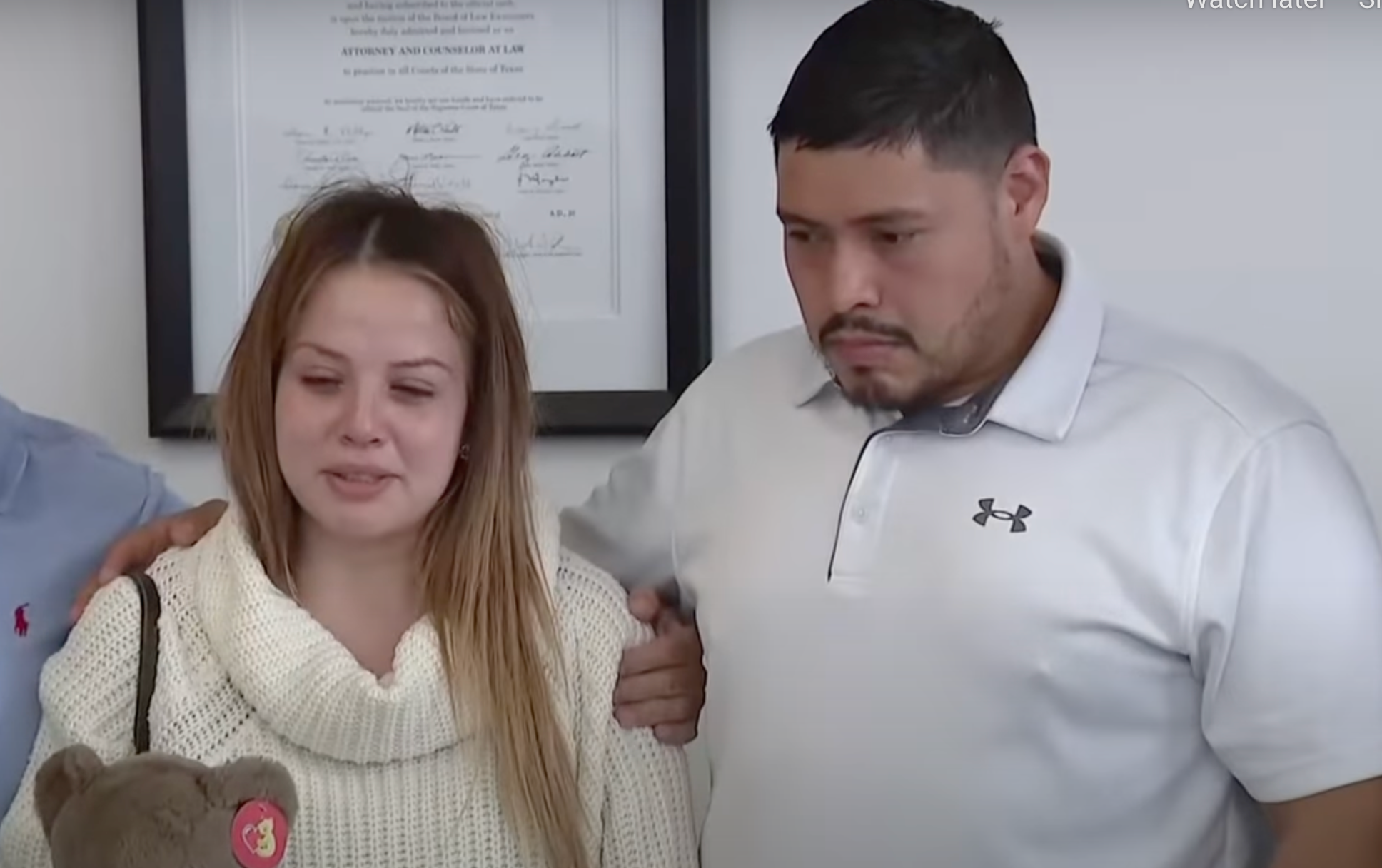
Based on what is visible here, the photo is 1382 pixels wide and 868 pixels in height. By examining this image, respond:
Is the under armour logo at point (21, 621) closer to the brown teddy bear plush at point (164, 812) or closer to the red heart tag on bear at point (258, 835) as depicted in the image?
the brown teddy bear plush at point (164, 812)

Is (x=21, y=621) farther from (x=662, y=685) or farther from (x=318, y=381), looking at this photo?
(x=662, y=685)

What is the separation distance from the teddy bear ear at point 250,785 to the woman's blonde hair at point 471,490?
0.17m

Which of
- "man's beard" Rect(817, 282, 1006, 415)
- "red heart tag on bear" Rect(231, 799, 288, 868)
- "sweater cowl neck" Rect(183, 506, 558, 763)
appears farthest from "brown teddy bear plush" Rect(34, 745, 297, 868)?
"man's beard" Rect(817, 282, 1006, 415)

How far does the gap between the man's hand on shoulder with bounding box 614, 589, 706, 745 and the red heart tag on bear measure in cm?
29

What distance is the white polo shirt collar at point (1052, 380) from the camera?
108 centimetres

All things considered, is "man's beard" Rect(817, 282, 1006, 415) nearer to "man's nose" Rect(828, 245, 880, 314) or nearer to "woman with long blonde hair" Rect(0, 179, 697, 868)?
"man's nose" Rect(828, 245, 880, 314)

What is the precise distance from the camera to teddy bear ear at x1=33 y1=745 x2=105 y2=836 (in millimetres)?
971

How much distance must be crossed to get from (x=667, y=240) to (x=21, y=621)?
2.06 feet

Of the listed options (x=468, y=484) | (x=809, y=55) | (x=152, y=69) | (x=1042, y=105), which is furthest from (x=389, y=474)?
(x=1042, y=105)

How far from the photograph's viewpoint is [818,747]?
3.65ft

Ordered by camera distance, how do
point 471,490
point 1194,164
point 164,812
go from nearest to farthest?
1. point 164,812
2. point 471,490
3. point 1194,164

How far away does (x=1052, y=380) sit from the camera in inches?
42.9

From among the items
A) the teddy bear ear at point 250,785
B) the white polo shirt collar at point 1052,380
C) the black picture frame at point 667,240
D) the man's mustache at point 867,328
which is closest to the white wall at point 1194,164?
the black picture frame at point 667,240

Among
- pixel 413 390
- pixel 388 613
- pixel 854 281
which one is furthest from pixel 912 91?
pixel 388 613
